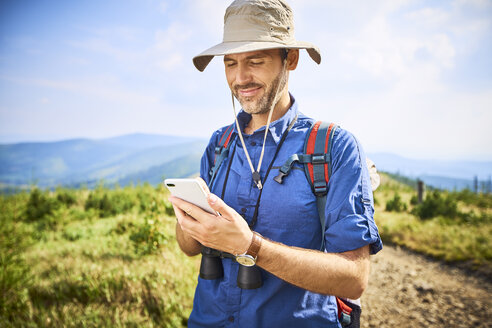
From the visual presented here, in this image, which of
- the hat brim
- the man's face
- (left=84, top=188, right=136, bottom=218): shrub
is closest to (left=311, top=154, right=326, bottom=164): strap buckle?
the man's face

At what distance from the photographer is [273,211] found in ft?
5.16

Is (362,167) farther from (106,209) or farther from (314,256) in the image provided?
(106,209)

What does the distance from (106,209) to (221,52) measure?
12.7 metres

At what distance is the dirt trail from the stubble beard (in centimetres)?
524

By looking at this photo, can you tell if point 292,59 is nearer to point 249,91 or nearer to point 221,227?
point 249,91

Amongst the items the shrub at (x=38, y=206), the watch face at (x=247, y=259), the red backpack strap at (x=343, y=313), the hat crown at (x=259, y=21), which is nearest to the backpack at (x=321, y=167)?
the red backpack strap at (x=343, y=313)

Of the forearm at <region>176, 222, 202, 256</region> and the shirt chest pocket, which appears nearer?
the shirt chest pocket

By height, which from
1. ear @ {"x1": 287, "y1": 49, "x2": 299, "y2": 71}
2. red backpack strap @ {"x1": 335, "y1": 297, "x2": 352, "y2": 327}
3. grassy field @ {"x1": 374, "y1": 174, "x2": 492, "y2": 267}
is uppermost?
ear @ {"x1": 287, "y1": 49, "x2": 299, "y2": 71}

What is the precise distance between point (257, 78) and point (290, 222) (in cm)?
93

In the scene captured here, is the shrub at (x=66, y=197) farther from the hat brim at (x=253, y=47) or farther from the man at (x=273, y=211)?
the hat brim at (x=253, y=47)

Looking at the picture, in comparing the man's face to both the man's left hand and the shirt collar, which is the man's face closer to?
the shirt collar

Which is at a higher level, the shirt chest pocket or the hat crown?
the hat crown

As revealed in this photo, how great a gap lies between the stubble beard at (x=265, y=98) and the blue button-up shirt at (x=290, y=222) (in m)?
→ 0.14

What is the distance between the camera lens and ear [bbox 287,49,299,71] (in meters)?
1.89
